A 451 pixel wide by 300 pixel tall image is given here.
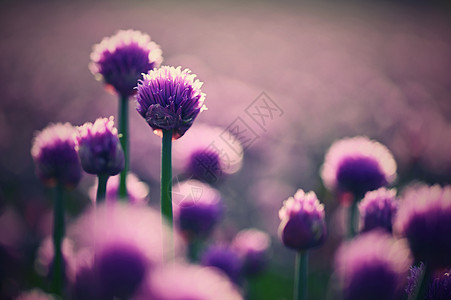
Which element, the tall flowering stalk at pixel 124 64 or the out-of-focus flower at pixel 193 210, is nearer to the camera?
the tall flowering stalk at pixel 124 64

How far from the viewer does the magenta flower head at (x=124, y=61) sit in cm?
104

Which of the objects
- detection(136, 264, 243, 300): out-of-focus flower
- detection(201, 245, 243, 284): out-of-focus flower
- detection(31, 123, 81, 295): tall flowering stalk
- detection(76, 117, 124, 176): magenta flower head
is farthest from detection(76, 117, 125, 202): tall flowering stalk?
detection(201, 245, 243, 284): out-of-focus flower

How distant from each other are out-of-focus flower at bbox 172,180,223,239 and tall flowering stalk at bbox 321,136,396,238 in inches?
16.5

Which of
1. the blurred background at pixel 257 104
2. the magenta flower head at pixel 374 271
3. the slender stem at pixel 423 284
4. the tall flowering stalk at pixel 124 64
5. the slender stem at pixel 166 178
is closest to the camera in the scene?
the magenta flower head at pixel 374 271

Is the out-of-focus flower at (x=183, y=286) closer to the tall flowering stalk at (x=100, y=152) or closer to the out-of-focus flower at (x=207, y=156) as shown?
the tall flowering stalk at (x=100, y=152)

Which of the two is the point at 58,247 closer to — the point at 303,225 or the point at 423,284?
the point at 303,225

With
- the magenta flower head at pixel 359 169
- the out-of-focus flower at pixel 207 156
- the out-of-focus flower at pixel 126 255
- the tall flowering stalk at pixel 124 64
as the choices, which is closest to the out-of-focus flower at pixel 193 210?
the out-of-focus flower at pixel 207 156

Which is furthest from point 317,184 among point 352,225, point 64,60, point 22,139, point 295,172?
point 64,60

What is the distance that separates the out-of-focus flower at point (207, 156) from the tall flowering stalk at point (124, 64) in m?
0.34

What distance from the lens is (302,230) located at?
88 centimetres

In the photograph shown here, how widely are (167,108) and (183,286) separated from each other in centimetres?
42

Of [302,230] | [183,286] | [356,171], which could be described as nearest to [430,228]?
[302,230]

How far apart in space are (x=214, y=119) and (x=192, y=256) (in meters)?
1.71

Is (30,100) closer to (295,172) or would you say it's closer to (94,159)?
(295,172)
